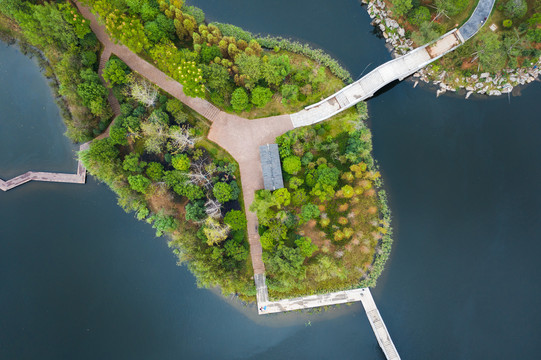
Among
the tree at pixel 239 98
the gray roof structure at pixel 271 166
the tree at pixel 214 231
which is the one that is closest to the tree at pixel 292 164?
the gray roof structure at pixel 271 166

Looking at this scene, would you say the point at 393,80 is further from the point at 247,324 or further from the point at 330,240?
the point at 247,324

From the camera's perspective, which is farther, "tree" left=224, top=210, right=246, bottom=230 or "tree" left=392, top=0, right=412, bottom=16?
"tree" left=392, top=0, right=412, bottom=16

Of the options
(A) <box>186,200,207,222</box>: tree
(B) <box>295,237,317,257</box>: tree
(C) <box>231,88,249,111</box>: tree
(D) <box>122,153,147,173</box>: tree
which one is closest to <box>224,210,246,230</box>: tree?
(A) <box>186,200,207,222</box>: tree

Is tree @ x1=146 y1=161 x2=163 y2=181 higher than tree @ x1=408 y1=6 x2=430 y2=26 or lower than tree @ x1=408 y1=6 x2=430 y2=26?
lower

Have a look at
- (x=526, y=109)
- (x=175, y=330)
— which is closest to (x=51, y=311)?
(x=175, y=330)

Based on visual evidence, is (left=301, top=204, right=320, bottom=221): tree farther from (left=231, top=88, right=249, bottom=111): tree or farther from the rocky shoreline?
the rocky shoreline

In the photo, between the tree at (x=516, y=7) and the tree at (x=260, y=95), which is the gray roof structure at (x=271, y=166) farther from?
the tree at (x=516, y=7)

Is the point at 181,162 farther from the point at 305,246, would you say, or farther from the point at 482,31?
the point at 482,31
